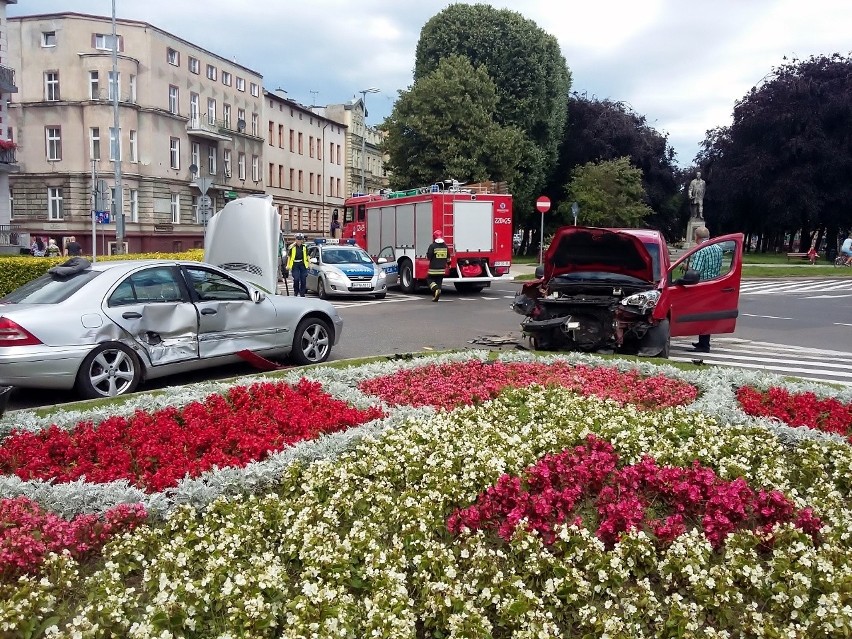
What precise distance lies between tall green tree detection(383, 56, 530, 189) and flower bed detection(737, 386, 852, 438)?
117ft

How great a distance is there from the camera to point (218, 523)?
4309 mm

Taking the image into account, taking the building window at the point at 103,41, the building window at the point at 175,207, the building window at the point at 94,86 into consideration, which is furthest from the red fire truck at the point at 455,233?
the building window at the point at 103,41

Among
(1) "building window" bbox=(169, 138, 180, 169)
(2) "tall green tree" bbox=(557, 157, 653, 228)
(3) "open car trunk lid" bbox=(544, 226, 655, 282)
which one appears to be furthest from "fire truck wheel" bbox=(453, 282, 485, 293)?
(1) "building window" bbox=(169, 138, 180, 169)

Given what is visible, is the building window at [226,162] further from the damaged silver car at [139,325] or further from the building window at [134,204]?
the damaged silver car at [139,325]

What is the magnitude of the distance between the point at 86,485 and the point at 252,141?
60957 mm

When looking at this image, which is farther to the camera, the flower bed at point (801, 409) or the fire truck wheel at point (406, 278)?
the fire truck wheel at point (406, 278)

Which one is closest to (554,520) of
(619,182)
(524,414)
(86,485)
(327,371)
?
(524,414)

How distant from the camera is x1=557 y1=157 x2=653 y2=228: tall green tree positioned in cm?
4759

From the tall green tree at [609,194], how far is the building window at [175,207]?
2662cm

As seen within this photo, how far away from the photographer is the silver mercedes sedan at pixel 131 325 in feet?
25.8

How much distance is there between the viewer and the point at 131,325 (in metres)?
8.57

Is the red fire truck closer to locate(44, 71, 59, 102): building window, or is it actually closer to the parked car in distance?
the parked car in distance

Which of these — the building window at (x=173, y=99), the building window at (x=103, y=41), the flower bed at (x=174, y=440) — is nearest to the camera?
the flower bed at (x=174, y=440)

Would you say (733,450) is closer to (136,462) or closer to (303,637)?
(303,637)
